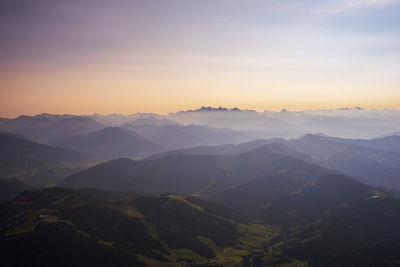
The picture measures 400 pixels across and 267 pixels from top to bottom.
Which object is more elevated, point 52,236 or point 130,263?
point 52,236

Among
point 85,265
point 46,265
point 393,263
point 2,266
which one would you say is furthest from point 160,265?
point 393,263

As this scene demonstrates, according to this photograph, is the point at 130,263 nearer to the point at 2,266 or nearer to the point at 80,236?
the point at 80,236

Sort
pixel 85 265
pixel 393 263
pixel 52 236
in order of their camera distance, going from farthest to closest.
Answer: pixel 393 263 < pixel 52 236 < pixel 85 265

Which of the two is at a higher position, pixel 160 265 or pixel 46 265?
pixel 46 265

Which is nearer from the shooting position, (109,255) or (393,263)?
(109,255)

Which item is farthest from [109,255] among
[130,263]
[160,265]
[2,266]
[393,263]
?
[393,263]

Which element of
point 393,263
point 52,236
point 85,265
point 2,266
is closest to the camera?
point 2,266

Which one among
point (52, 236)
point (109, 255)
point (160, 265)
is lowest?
point (160, 265)

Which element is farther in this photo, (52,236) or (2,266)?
(52,236)

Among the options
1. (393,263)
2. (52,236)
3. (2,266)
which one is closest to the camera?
(2,266)

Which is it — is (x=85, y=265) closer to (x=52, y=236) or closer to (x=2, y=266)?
(x=52, y=236)
